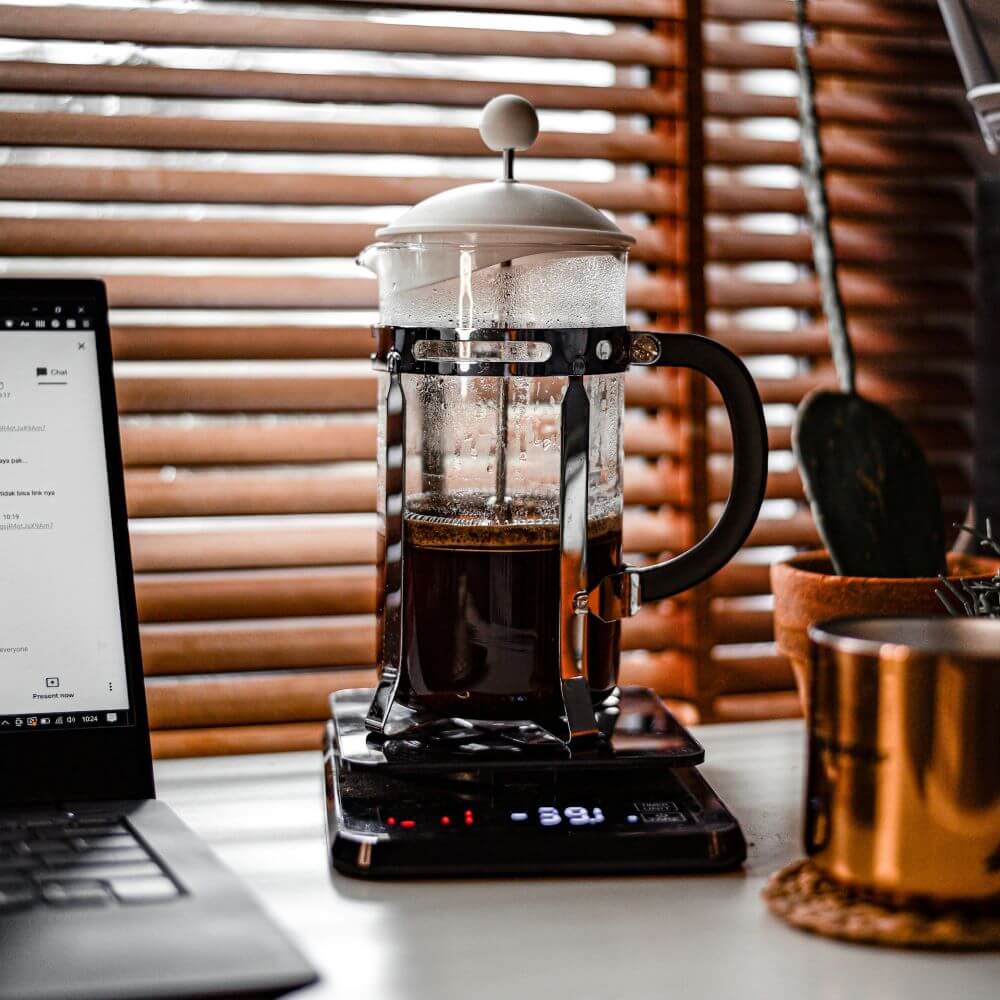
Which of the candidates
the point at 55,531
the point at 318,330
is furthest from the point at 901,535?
the point at 55,531

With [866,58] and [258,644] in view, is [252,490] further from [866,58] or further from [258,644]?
[866,58]

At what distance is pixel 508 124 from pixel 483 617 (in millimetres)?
313

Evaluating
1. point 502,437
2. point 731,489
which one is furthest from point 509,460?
point 731,489

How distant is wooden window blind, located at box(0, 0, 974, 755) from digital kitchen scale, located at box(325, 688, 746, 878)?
0.85 ft

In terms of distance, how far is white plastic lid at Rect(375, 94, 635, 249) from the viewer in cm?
78

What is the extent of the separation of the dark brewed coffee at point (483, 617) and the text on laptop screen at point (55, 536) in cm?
20

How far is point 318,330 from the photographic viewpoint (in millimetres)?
1055

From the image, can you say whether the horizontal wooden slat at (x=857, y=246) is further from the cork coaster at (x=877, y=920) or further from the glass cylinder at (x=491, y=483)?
the cork coaster at (x=877, y=920)

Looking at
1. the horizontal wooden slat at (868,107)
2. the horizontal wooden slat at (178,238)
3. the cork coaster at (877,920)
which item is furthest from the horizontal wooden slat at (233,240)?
the cork coaster at (877,920)

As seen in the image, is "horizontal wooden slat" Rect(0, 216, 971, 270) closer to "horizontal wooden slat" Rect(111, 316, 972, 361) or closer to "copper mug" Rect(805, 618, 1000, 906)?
"horizontal wooden slat" Rect(111, 316, 972, 361)

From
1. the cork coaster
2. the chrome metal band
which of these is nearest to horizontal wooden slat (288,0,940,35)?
the chrome metal band

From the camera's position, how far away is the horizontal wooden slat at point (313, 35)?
976 millimetres

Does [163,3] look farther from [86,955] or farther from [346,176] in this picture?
Answer: [86,955]

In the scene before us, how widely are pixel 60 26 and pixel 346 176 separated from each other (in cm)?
24
